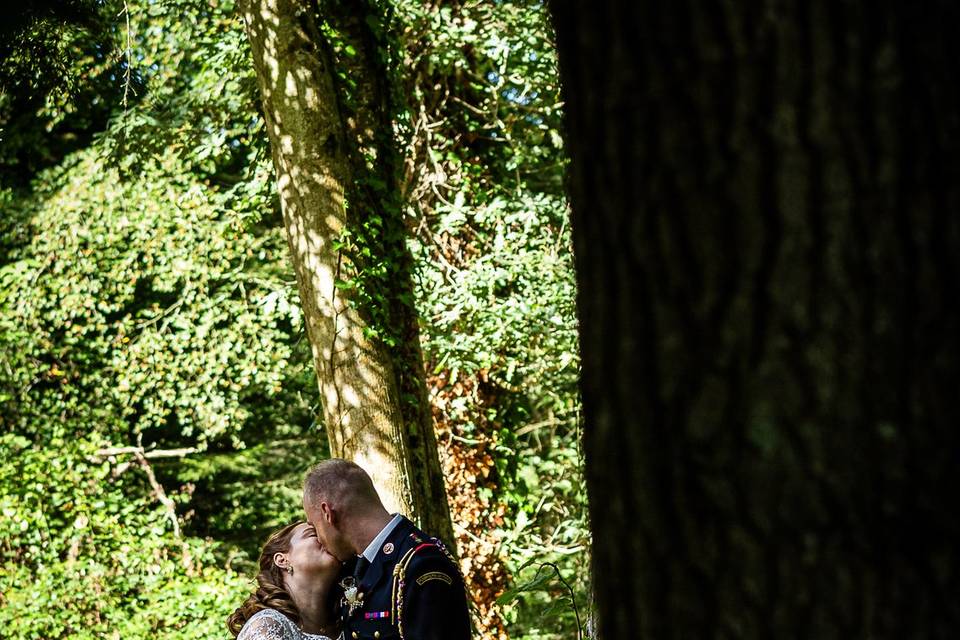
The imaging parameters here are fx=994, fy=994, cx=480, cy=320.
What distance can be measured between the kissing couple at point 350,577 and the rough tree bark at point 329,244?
23.3 inches

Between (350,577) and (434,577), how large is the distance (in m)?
0.44

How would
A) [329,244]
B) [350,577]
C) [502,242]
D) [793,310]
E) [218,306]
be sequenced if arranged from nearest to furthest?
[793,310] < [350,577] < [329,244] < [502,242] < [218,306]

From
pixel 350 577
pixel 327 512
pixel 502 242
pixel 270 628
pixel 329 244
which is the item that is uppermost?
pixel 502 242

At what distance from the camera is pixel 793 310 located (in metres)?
1.15

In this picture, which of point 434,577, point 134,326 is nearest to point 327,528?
point 434,577

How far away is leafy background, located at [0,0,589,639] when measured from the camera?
843cm

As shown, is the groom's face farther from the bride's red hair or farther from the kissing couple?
the bride's red hair

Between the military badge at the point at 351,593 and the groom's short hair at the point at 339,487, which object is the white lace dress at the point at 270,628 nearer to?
the military badge at the point at 351,593

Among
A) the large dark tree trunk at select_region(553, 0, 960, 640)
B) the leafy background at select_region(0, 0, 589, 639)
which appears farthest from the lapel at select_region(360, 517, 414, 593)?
the leafy background at select_region(0, 0, 589, 639)

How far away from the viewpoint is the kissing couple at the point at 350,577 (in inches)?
138

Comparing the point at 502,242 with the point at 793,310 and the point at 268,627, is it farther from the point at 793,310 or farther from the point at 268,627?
the point at 793,310

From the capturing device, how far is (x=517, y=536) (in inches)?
347

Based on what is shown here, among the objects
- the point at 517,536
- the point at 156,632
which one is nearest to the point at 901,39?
the point at 517,536

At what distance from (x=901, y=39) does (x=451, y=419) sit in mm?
8069
